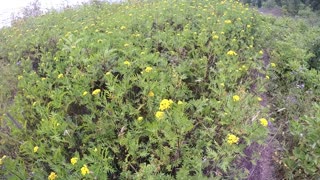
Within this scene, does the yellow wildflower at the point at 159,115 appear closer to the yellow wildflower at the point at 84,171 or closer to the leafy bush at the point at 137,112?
the leafy bush at the point at 137,112

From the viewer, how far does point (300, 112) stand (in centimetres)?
313

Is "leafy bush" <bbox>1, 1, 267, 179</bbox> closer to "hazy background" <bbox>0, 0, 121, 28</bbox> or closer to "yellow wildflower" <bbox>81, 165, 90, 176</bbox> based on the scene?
"yellow wildflower" <bbox>81, 165, 90, 176</bbox>

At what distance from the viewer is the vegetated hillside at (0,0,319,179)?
6.73 feet

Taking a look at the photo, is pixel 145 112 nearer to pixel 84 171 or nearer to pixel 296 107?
pixel 84 171

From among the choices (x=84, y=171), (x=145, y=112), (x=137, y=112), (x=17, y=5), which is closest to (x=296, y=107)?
(x=145, y=112)

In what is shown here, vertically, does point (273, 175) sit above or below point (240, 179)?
below

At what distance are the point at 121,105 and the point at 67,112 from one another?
1.79ft

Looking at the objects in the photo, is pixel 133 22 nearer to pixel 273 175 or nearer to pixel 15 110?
pixel 15 110

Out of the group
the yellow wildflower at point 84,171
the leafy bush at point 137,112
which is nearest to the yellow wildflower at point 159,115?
the leafy bush at point 137,112

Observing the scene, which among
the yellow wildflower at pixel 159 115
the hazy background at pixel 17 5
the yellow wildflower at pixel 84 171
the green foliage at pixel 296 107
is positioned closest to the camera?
the yellow wildflower at pixel 84 171

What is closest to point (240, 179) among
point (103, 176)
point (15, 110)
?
point (103, 176)

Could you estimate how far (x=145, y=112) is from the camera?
248 centimetres

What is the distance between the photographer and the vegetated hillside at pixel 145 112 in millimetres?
2051

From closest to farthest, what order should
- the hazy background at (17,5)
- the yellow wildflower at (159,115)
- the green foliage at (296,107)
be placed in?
the yellow wildflower at (159,115), the green foliage at (296,107), the hazy background at (17,5)
